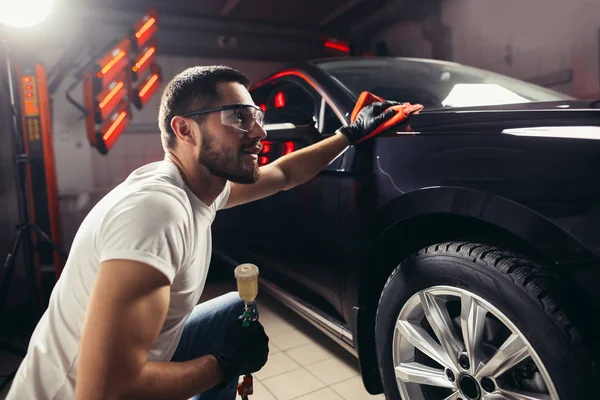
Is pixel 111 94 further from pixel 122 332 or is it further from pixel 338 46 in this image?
pixel 122 332

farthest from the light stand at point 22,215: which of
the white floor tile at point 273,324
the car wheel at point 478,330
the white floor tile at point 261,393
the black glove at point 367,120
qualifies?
the car wheel at point 478,330

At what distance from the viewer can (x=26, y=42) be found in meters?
2.57

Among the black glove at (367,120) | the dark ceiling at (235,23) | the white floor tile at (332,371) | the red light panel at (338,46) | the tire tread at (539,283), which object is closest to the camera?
the tire tread at (539,283)

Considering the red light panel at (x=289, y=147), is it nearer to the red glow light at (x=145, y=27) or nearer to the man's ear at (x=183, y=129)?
the man's ear at (x=183, y=129)

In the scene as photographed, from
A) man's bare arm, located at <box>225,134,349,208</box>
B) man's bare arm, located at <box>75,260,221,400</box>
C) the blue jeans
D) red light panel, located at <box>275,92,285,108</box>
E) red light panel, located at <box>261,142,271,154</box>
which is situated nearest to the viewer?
man's bare arm, located at <box>75,260,221,400</box>

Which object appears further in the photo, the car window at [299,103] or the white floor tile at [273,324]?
the white floor tile at [273,324]

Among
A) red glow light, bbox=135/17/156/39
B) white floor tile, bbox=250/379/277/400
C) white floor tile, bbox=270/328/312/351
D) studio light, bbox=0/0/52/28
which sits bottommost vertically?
white floor tile, bbox=250/379/277/400

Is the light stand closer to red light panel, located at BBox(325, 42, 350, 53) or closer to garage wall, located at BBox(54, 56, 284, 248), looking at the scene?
garage wall, located at BBox(54, 56, 284, 248)

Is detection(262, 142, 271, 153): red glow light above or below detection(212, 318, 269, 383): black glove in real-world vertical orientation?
above

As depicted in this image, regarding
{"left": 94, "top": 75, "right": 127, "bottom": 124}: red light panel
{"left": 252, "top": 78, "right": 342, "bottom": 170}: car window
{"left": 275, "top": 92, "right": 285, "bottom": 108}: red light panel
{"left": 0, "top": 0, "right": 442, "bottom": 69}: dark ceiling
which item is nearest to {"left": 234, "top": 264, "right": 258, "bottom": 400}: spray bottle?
{"left": 252, "top": 78, "right": 342, "bottom": 170}: car window

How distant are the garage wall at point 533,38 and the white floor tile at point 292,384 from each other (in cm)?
381

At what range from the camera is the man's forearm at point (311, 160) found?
1.54 m

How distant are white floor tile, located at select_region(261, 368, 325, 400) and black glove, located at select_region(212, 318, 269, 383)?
2.44 feet

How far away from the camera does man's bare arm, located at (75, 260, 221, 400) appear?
755 mm
